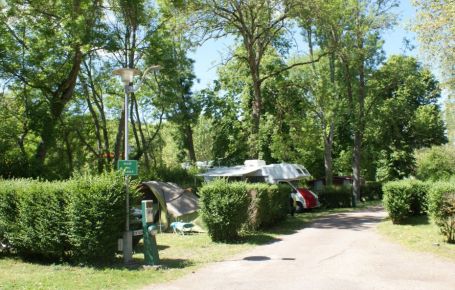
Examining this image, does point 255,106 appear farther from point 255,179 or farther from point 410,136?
point 410,136

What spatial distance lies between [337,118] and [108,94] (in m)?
14.9

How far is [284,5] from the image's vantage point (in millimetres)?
20969

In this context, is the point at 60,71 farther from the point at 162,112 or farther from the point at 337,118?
the point at 337,118

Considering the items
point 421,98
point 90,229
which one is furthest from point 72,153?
point 421,98

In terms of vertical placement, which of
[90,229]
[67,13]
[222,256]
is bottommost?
[222,256]

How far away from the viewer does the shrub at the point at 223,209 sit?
12273 mm

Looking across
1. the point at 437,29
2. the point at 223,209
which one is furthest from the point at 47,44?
the point at 437,29

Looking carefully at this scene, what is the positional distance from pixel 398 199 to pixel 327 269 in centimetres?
701

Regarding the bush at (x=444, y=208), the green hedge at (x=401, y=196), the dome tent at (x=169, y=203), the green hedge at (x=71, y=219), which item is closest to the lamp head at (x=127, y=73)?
the green hedge at (x=71, y=219)

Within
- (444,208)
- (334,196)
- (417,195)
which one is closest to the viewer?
(444,208)

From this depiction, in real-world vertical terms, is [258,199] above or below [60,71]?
below

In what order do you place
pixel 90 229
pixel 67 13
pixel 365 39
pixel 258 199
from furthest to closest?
pixel 365 39 < pixel 67 13 < pixel 258 199 < pixel 90 229

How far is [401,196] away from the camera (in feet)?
47.6

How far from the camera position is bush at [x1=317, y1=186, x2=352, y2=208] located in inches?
981
